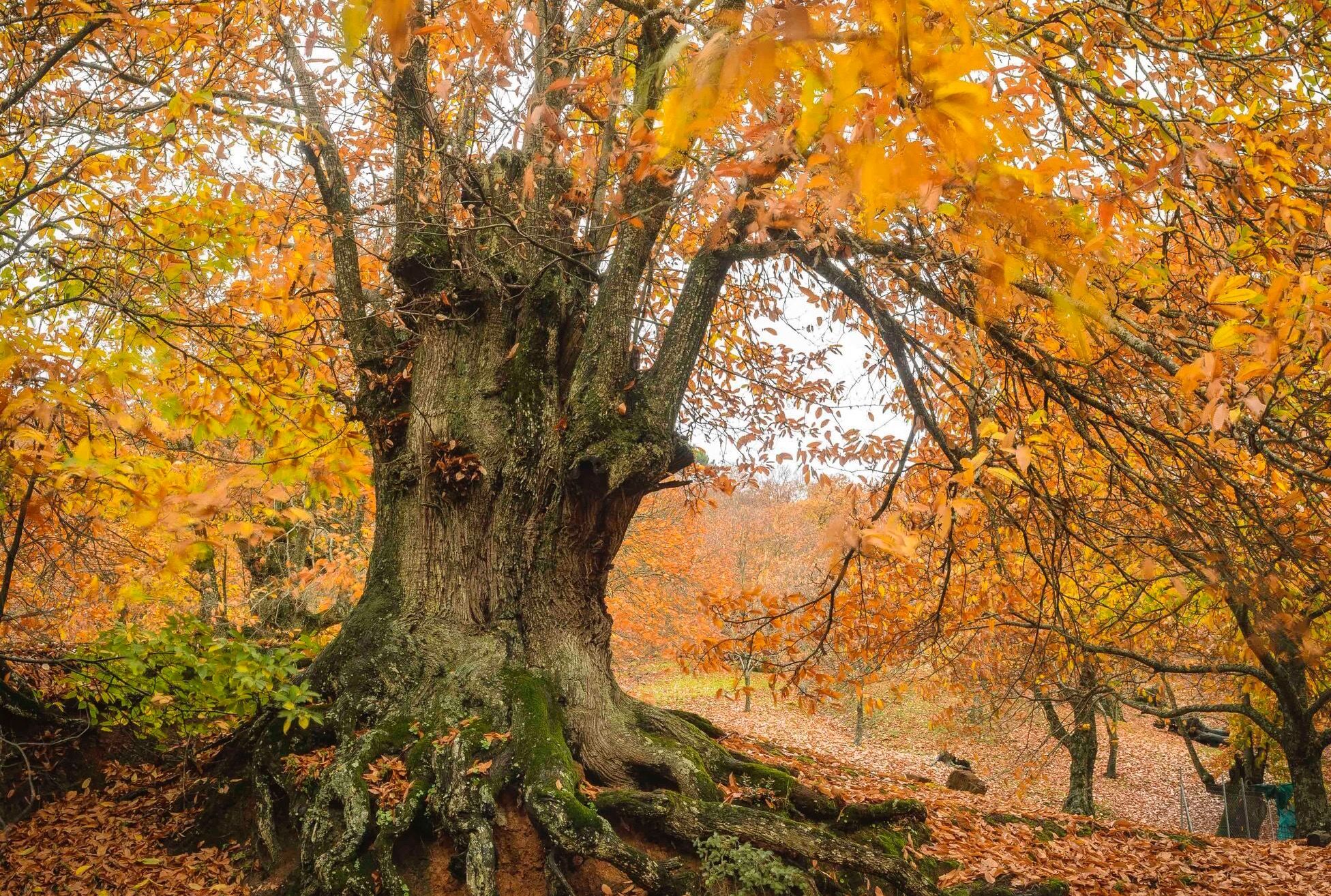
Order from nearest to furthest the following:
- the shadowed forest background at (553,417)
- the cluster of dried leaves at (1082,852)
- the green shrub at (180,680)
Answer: the shadowed forest background at (553,417) < the green shrub at (180,680) < the cluster of dried leaves at (1082,852)

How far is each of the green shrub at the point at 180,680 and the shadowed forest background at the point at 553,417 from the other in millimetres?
36

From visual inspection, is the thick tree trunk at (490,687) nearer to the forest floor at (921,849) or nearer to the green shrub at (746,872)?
the green shrub at (746,872)

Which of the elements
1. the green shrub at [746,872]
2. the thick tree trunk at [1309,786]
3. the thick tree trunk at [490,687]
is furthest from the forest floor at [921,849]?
the thick tree trunk at [1309,786]

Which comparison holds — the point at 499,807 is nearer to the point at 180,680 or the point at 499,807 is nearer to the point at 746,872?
the point at 746,872

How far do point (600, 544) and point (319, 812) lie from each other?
6.66 ft

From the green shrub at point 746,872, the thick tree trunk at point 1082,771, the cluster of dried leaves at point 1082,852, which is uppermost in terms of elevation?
the green shrub at point 746,872

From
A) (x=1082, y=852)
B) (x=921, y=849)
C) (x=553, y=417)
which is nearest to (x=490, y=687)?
(x=553, y=417)

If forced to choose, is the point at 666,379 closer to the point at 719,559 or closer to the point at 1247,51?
the point at 1247,51

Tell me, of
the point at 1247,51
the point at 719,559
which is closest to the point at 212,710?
the point at 1247,51

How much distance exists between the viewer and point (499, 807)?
3527 millimetres

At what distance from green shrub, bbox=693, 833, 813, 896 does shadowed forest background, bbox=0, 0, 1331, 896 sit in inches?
0.6

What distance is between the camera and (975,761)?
18734 millimetres

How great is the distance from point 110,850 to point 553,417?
3.20m

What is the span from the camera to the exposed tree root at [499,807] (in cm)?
326
